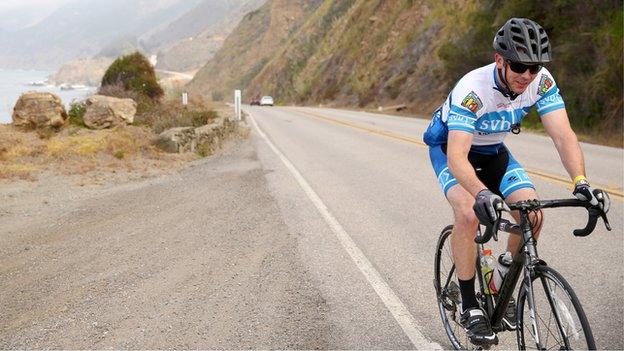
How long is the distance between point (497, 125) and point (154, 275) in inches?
139

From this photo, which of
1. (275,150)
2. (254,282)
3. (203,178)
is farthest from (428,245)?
(275,150)

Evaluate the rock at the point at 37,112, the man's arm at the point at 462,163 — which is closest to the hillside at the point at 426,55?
the man's arm at the point at 462,163

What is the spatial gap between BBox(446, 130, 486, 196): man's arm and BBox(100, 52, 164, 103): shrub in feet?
72.6

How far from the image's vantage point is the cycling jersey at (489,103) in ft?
11.1

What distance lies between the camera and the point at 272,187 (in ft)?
32.2

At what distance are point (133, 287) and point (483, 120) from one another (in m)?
3.44

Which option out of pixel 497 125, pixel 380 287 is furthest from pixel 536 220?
pixel 380 287

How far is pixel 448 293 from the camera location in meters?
4.13

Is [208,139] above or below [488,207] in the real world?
below

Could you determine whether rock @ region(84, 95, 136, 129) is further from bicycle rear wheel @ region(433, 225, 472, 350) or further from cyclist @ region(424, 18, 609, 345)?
cyclist @ region(424, 18, 609, 345)

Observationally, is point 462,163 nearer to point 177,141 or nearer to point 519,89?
point 519,89

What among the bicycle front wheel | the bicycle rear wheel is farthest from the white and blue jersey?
the bicycle front wheel

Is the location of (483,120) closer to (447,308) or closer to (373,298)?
(447,308)

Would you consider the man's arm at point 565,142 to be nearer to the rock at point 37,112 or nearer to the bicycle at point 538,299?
the bicycle at point 538,299
